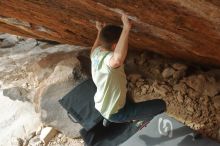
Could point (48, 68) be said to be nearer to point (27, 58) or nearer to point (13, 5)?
point (27, 58)

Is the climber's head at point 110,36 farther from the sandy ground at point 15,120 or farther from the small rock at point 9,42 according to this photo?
the small rock at point 9,42

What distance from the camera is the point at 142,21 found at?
306cm

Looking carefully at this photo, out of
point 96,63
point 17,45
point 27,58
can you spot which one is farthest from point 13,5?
point 17,45

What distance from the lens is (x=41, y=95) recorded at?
15.2 feet

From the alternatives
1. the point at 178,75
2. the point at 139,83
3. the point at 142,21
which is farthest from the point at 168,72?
the point at 142,21

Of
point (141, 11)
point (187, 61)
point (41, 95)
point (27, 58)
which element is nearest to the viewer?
point (141, 11)

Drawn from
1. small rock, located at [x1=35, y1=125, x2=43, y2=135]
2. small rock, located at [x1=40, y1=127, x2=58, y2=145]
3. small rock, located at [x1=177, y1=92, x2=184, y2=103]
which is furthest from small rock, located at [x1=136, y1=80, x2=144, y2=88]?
small rock, located at [x1=35, y1=125, x2=43, y2=135]

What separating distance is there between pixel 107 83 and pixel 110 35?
0.41m

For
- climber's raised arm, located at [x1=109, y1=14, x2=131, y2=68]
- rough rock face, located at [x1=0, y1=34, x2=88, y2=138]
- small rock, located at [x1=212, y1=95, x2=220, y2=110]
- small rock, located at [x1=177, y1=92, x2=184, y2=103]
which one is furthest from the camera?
rough rock face, located at [x1=0, y1=34, x2=88, y2=138]

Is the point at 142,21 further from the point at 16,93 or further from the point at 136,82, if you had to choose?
the point at 16,93

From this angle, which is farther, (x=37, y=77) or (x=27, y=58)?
(x=27, y=58)

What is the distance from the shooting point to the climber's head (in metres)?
2.95

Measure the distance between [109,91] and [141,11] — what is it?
30.2 inches

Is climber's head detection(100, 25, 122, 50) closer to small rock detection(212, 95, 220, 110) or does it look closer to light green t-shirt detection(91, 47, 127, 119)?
light green t-shirt detection(91, 47, 127, 119)
